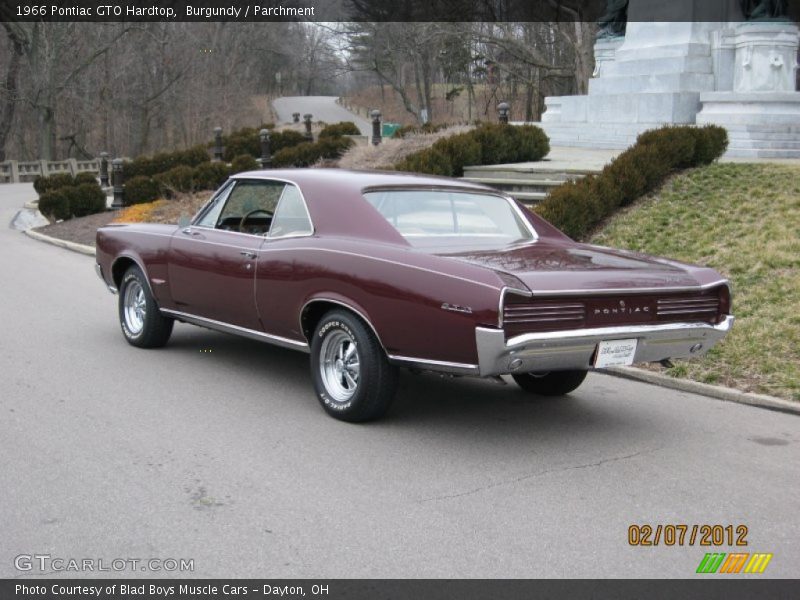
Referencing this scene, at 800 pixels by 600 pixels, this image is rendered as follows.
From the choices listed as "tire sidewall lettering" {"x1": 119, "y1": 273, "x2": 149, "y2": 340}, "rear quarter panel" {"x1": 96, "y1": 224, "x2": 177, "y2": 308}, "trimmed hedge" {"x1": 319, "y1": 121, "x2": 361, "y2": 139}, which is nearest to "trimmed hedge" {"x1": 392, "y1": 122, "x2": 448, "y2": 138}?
"trimmed hedge" {"x1": 319, "y1": 121, "x2": 361, "y2": 139}

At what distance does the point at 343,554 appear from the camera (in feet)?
13.4

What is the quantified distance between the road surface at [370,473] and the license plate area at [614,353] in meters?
0.52

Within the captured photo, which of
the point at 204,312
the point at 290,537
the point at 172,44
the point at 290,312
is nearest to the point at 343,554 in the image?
the point at 290,537

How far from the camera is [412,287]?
5570 millimetres

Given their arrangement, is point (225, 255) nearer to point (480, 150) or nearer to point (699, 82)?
point (480, 150)

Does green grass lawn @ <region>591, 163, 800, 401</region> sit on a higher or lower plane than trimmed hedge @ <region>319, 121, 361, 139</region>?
lower

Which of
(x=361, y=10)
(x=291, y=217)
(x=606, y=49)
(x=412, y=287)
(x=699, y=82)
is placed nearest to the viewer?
(x=412, y=287)

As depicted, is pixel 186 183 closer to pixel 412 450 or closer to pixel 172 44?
pixel 412 450

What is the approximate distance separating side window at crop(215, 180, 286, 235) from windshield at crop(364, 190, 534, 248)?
970mm

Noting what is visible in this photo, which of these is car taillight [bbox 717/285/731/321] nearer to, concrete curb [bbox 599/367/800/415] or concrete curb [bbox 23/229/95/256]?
concrete curb [bbox 599/367/800/415]

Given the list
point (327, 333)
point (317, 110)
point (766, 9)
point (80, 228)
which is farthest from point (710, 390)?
point (317, 110)

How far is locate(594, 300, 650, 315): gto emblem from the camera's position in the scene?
5.53 meters

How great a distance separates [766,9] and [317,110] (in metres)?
78.7

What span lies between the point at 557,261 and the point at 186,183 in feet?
56.6
